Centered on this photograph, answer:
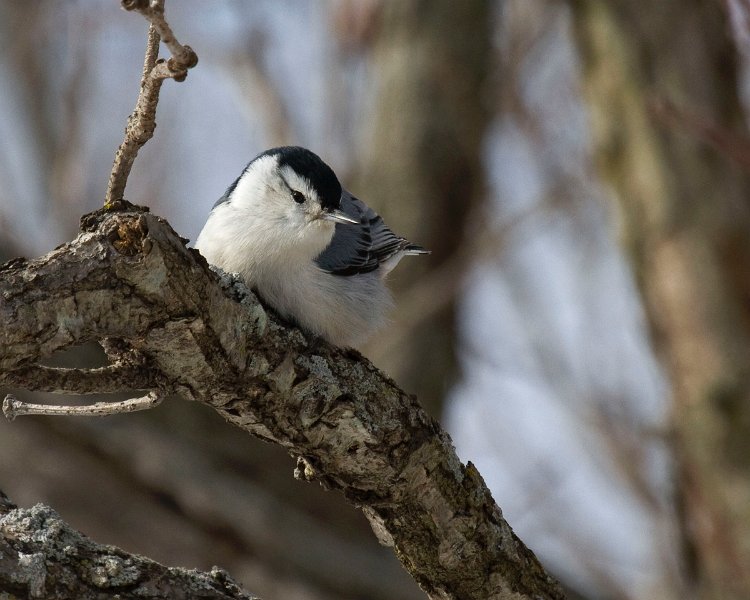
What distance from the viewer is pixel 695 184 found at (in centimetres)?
365

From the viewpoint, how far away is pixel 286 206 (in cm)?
243

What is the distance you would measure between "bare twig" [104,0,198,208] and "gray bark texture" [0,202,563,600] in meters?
0.06

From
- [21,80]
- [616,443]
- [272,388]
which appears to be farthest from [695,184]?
[21,80]

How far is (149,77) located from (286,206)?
1129 millimetres

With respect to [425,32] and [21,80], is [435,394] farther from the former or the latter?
[21,80]

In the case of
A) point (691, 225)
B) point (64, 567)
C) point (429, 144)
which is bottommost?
point (64, 567)

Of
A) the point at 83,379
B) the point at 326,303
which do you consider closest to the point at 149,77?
the point at 83,379

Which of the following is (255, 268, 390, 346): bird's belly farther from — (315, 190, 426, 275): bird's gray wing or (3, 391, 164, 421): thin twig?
(3, 391, 164, 421): thin twig

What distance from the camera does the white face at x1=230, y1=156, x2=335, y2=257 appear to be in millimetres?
2346

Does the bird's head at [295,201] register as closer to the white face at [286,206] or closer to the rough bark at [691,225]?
the white face at [286,206]

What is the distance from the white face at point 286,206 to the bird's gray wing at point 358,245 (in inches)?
1.8

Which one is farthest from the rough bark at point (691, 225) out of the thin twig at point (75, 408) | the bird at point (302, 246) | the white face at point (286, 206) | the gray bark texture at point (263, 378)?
the thin twig at point (75, 408)

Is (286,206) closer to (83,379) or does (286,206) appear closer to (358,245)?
(358,245)

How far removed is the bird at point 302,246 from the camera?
219 centimetres
